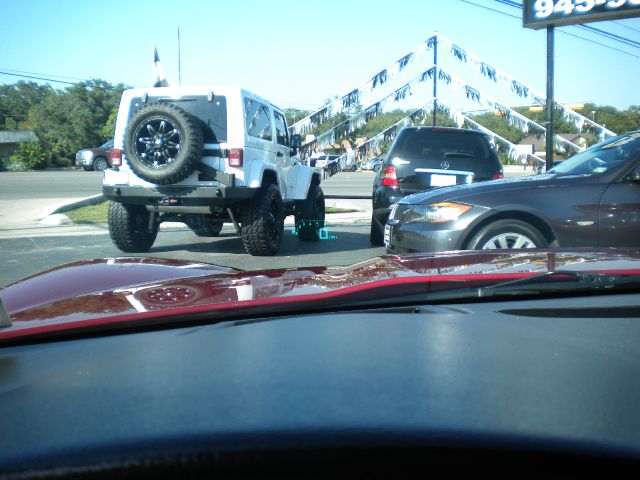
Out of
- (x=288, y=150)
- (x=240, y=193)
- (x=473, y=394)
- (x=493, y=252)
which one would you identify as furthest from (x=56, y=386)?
(x=288, y=150)

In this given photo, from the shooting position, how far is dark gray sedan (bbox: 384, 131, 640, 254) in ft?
17.2

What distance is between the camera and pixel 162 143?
756cm

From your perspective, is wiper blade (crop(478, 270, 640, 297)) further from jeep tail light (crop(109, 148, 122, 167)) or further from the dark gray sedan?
jeep tail light (crop(109, 148, 122, 167))

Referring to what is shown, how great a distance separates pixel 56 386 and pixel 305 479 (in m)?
0.65

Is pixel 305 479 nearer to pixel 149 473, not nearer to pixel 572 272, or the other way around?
pixel 149 473

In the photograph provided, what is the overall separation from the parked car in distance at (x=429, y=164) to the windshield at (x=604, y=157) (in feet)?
7.04

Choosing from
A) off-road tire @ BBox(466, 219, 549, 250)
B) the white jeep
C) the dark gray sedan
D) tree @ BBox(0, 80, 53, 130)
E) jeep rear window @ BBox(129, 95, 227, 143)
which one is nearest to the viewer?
the dark gray sedan

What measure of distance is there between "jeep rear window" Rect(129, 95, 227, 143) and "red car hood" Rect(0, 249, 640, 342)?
16.2 ft

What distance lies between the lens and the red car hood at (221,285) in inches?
77.5

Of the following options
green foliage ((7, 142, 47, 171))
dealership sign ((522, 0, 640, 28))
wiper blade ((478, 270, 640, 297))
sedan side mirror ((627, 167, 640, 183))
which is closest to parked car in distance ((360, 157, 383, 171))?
sedan side mirror ((627, 167, 640, 183))

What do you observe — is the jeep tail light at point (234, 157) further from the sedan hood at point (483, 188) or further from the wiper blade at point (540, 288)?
the wiper blade at point (540, 288)

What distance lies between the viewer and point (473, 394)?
1.19m

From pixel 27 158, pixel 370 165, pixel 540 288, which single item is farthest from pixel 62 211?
pixel 27 158

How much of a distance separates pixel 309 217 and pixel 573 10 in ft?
28.7
